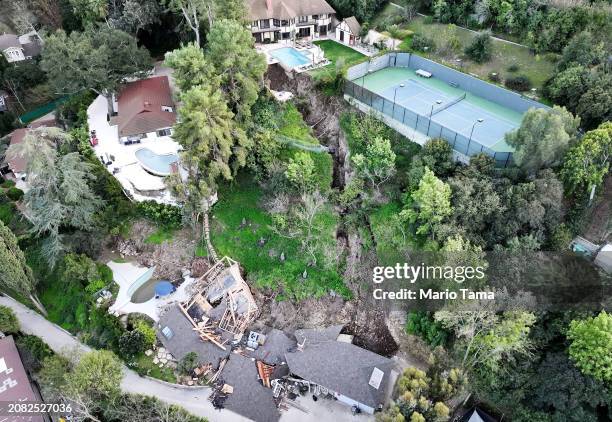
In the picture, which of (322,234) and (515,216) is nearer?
(515,216)

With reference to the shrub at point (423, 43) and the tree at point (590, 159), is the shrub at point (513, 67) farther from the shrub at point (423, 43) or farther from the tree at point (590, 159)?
the tree at point (590, 159)

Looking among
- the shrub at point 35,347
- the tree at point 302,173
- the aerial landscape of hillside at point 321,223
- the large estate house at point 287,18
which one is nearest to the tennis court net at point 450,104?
the aerial landscape of hillside at point 321,223

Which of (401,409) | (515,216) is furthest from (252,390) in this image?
(515,216)

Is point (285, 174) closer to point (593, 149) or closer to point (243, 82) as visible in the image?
point (243, 82)

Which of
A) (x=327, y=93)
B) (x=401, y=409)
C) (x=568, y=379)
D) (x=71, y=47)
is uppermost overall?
(x=71, y=47)

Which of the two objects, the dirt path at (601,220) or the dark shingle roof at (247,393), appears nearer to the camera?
the dark shingle roof at (247,393)
